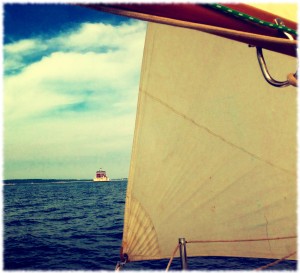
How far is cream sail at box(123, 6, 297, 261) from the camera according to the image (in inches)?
142

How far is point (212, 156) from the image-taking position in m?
3.77

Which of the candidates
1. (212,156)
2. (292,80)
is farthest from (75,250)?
(292,80)

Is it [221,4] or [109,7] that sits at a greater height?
[221,4]

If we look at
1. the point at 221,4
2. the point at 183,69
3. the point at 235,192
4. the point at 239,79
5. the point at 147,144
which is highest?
the point at 183,69

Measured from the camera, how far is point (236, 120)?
377 centimetres

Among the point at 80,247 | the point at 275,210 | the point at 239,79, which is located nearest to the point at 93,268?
the point at 80,247

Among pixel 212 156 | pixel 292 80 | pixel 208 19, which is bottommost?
pixel 292 80

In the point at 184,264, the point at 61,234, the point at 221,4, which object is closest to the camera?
the point at 221,4

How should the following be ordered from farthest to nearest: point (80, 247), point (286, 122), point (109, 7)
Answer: point (80, 247) → point (286, 122) → point (109, 7)

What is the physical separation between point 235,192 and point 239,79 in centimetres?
160

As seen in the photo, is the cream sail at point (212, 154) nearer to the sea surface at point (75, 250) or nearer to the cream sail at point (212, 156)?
the cream sail at point (212, 156)

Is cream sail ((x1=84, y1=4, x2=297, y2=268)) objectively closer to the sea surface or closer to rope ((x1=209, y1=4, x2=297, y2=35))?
rope ((x1=209, y1=4, x2=297, y2=35))

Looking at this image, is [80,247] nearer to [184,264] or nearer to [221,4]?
[184,264]

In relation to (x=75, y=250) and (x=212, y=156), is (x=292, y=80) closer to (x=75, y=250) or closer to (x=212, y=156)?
(x=212, y=156)
